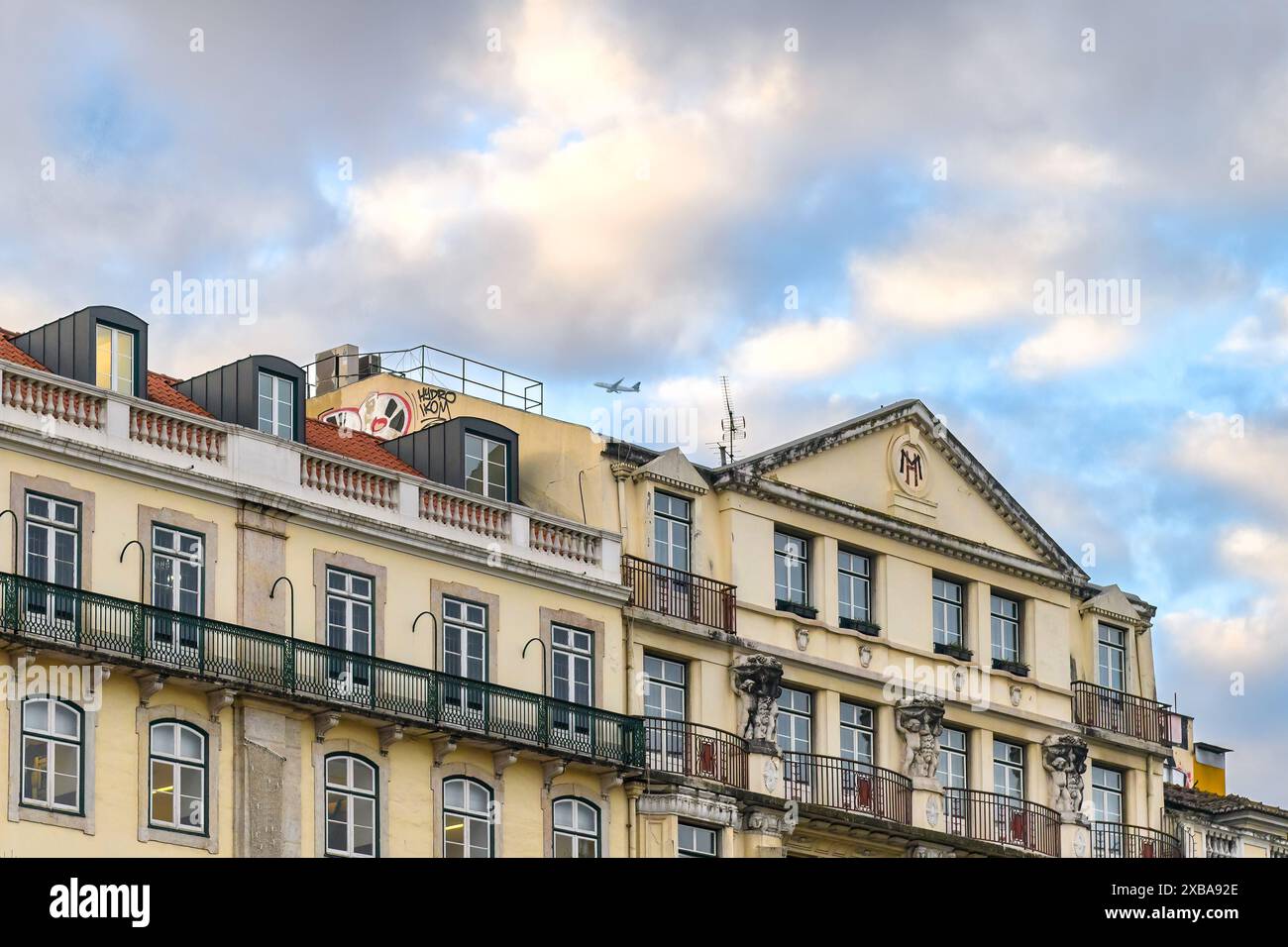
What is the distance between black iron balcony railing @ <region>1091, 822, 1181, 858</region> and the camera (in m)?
68.9

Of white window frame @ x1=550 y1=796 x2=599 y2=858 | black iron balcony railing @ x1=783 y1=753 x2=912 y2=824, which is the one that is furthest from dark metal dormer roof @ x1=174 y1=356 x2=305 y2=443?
black iron balcony railing @ x1=783 y1=753 x2=912 y2=824

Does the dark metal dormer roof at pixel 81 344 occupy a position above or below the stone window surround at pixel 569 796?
above

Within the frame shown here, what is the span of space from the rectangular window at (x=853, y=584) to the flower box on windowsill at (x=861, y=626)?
0.06 m

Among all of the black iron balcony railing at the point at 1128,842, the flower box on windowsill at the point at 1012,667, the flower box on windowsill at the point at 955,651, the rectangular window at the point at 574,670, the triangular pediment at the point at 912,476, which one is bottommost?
the black iron balcony railing at the point at 1128,842

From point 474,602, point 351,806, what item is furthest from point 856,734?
point 351,806

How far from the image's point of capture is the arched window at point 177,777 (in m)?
52.3

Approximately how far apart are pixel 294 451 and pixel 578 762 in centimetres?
758

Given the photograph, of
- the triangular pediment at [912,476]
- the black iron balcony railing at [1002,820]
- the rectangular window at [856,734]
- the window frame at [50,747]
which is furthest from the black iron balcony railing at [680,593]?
the window frame at [50,747]

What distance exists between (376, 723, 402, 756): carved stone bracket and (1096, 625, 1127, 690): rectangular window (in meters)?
20.7

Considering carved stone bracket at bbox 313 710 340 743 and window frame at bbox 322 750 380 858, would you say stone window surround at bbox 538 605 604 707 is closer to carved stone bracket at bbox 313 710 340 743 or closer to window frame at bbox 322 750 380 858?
window frame at bbox 322 750 380 858

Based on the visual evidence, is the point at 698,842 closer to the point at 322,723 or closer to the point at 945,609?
the point at 322,723

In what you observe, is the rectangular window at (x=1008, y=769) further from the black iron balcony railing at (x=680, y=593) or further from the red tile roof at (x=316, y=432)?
the red tile roof at (x=316, y=432)
